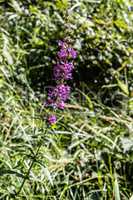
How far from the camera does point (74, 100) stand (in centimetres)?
346

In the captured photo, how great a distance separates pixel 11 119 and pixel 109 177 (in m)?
0.62

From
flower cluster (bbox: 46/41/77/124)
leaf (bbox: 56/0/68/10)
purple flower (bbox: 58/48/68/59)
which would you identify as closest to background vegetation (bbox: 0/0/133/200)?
leaf (bbox: 56/0/68/10)

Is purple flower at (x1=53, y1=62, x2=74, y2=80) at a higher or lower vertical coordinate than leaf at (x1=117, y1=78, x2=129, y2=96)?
higher

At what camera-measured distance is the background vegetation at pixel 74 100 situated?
2.57 meters

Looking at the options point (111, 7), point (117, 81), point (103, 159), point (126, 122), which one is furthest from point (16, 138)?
point (111, 7)

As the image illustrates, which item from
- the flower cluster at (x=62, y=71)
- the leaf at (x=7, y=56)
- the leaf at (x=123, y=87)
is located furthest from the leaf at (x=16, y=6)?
the flower cluster at (x=62, y=71)

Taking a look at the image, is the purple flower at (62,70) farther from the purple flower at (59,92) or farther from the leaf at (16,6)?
the leaf at (16,6)

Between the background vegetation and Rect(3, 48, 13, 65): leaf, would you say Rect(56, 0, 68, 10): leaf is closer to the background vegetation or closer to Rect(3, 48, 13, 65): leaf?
the background vegetation

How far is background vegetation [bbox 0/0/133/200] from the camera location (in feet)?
8.43

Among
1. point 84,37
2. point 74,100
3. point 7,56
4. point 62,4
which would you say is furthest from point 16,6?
point 74,100

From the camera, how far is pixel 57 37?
379 cm

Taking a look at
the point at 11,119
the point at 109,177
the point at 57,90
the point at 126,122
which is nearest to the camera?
the point at 57,90

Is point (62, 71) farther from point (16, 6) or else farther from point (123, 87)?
point (16, 6)

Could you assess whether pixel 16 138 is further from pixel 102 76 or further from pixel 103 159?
pixel 102 76
